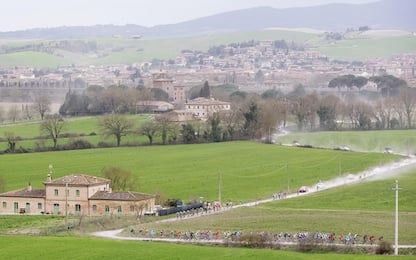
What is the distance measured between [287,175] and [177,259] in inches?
1146

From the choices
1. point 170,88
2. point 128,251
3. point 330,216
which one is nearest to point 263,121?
point 330,216

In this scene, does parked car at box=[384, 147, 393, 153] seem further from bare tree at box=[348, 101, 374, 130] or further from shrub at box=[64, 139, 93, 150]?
shrub at box=[64, 139, 93, 150]

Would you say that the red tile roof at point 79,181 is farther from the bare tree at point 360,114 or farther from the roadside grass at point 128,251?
the bare tree at point 360,114

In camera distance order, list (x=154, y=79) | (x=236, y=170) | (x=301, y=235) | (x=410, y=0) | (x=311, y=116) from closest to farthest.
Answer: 1. (x=301, y=235)
2. (x=236, y=170)
3. (x=311, y=116)
4. (x=410, y=0)
5. (x=154, y=79)

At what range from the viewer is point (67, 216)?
49.4m

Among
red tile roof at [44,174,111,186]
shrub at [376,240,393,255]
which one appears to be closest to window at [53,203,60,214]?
red tile roof at [44,174,111,186]

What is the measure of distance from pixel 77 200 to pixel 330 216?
1288 cm

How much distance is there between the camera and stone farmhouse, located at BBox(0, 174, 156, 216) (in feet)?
168

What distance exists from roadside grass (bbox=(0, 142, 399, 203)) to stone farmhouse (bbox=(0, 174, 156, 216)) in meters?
4.03

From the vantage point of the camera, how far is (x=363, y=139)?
8588cm

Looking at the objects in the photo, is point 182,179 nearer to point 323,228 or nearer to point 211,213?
point 211,213

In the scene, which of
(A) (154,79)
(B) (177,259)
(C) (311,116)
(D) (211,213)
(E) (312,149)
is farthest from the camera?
(A) (154,79)

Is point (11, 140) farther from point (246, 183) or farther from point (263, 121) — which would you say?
point (246, 183)

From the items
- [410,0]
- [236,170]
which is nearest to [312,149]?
[236,170]
